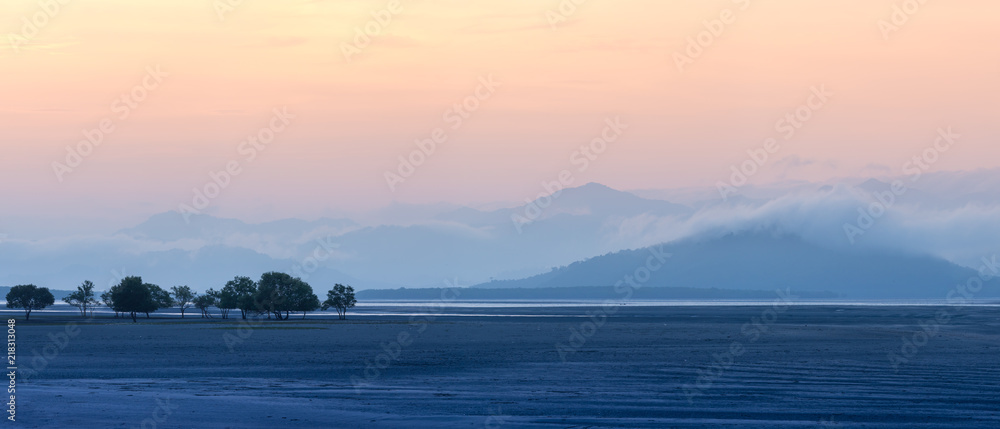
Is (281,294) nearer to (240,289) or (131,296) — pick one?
(240,289)

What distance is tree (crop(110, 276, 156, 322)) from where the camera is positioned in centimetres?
13500

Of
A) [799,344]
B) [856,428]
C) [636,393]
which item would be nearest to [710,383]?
[636,393]

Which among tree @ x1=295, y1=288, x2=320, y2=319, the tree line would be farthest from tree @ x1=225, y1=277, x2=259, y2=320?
tree @ x1=295, y1=288, x2=320, y2=319

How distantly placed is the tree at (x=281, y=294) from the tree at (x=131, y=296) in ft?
48.6

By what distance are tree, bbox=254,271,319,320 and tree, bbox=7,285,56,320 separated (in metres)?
39.2

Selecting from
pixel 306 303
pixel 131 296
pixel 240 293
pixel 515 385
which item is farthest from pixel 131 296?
pixel 515 385

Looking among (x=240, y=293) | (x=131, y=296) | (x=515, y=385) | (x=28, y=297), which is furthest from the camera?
(x=28, y=297)

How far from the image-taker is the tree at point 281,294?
447ft

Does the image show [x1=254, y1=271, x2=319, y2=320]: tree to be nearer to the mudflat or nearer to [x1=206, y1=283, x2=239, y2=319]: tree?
[x1=206, y1=283, x2=239, y2=319]: tree

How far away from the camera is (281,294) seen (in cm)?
13688

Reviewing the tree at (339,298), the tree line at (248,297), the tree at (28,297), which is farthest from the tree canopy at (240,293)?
the tree at (28,297)

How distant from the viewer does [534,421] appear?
90.4ft

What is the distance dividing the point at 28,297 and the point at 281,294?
150ft

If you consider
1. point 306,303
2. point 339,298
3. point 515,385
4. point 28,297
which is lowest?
point 515,385
